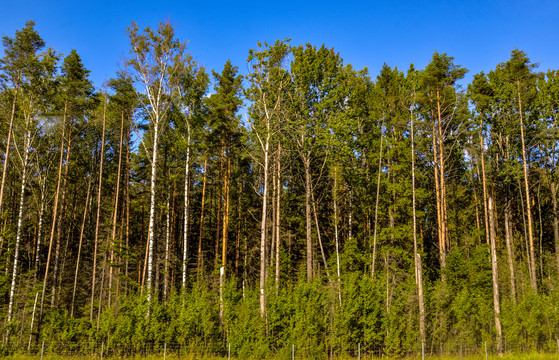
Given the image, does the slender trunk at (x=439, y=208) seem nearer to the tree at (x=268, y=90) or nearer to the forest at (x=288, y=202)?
the forest at (x=288, y=202)

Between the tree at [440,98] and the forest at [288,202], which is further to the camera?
the tree at [440,98]

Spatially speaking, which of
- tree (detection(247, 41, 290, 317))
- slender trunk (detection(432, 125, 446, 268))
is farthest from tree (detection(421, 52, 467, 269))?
tree (detection(247, 41, 290, 317))

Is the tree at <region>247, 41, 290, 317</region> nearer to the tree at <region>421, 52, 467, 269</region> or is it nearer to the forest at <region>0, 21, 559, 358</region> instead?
the forest at <region>0, 21, 559, 358</region>

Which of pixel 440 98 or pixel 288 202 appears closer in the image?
pixel 440 98

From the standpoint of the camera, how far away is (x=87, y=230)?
34156 millimetres

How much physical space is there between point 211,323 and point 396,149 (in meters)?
17.0

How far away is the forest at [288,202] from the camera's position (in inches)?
647

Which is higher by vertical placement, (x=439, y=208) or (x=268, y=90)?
(x=268, y=90)

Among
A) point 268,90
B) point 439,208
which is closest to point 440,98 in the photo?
point 439,208

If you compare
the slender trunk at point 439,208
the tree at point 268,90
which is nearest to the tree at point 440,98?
the slender trunk at point 439,208

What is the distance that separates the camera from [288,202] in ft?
97.8

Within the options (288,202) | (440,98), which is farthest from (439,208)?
(288,202)

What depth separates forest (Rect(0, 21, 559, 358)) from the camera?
16.4m

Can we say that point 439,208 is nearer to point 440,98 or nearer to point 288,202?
point 440,98
